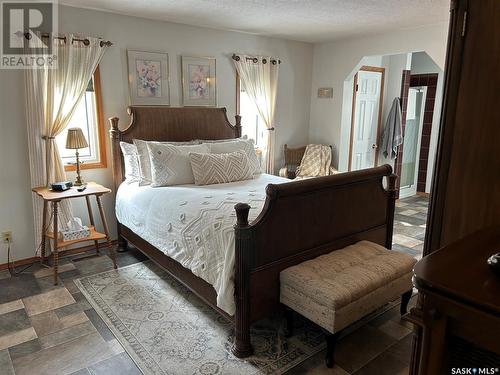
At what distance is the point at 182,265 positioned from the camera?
2666 millimetres

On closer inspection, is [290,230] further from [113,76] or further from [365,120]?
[365,120]

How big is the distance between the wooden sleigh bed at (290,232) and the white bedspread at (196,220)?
115 millimetres

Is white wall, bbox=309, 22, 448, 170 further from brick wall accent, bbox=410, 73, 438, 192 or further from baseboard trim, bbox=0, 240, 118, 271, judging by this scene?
baseboard trim, bbox=0, 240, 118, 271

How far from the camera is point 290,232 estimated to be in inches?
90.6

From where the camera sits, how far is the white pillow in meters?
3.81

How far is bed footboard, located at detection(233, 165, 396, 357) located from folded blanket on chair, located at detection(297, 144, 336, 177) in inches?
90.2

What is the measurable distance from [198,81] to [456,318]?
3884 millimetres

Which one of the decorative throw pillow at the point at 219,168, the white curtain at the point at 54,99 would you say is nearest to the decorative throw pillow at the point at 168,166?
the decorative throw pillow at the point at 219,168

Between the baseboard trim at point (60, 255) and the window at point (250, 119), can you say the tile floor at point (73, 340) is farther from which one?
the window at point (250, 119)

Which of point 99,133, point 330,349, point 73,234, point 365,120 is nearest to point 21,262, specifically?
point 73,234

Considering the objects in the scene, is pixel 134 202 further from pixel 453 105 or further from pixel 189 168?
pixel 453 105

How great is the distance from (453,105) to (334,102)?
3.71m

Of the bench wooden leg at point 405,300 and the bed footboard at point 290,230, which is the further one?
the bench wooden leg at point 405,300

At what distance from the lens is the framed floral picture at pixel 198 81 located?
4.14 meters
